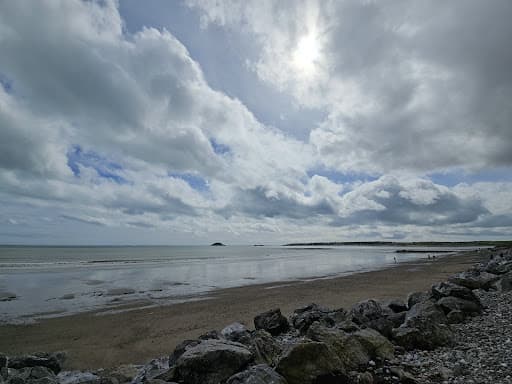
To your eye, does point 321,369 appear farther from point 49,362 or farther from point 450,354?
point 49,362

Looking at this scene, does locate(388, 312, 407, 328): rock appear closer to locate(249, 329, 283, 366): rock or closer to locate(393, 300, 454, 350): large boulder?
locate(393, 300, 454, 350): large boulder

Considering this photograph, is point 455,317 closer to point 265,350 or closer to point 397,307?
point 397,307

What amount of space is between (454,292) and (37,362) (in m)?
14.2

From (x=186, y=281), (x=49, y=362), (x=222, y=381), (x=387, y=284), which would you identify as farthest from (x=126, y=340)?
(x=387, y=284)

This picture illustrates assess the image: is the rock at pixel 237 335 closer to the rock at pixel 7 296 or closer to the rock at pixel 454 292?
the rock at pixel 454 292

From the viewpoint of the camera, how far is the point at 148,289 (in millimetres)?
25828

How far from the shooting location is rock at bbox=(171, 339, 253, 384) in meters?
6.34

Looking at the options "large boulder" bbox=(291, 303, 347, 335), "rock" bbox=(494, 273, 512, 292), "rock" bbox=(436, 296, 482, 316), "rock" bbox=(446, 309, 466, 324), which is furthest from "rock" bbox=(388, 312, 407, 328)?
"rock" bbox=(494, 273, 512, 292)

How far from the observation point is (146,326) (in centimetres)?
1453

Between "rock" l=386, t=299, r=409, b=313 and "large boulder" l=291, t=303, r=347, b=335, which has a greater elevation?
"rock" l=386, t=299, r=409, b=313

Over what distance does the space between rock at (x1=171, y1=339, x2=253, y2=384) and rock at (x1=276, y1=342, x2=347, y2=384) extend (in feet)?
3.26

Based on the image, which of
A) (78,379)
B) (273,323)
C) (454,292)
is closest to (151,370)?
(78,379)

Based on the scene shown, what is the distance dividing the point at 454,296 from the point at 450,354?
549cm

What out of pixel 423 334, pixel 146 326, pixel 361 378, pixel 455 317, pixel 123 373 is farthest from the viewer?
pixel 146 326
